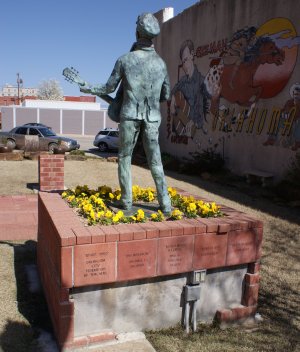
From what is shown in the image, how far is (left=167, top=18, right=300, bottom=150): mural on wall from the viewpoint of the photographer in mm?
10336

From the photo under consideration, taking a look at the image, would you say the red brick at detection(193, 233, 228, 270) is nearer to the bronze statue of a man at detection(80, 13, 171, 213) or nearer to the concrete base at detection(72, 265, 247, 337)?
the concrete base at detection(72, 265, 247, 337)

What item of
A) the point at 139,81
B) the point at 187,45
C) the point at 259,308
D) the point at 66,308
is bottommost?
the point at 259,308

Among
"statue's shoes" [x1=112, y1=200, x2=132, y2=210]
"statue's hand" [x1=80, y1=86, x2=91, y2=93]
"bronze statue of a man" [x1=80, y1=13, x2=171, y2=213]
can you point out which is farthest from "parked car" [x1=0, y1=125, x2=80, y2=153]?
"bronze statue of a man" [x1=80, y1=13, x2=171, y2=213]

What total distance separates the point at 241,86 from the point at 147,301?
382 inches

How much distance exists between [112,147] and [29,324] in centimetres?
1950

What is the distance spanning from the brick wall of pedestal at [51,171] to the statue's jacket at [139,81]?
5475 millimetres

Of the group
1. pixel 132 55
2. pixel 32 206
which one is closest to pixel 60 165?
pixel 32 206

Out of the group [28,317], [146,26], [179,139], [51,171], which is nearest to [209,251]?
[28,317]

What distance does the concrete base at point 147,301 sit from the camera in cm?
348

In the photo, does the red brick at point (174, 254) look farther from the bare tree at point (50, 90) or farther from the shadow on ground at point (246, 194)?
the bare tree at point (50, 90)

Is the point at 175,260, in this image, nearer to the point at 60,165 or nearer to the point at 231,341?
the point at 231,341

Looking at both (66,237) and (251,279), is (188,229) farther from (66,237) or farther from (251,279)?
(66,237)

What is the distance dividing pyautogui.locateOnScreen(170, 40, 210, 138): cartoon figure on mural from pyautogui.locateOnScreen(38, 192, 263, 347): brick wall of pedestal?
34.4ft

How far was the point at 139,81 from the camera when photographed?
400cm
